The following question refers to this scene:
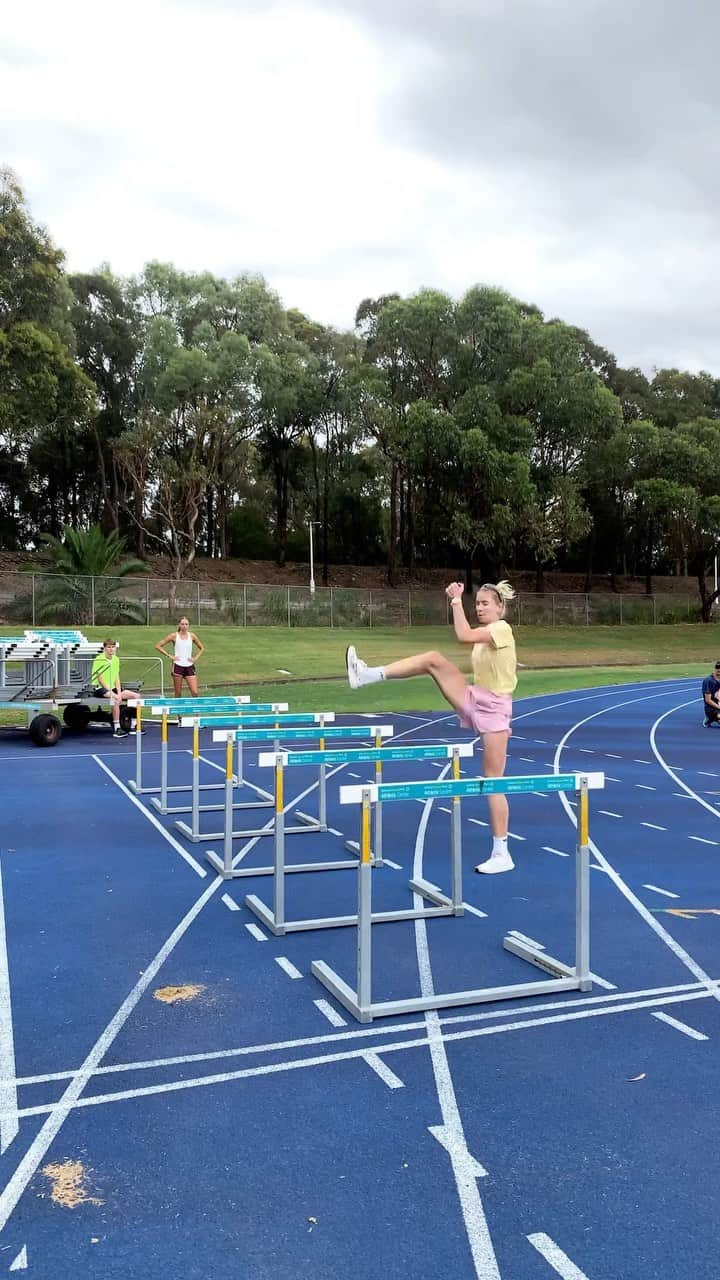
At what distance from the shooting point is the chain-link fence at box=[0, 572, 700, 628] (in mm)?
36438

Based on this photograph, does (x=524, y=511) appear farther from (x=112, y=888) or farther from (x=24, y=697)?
(x=112, y=888)

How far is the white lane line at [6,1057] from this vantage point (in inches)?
154

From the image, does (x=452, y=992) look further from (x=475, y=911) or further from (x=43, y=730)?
(x=43, y=730)

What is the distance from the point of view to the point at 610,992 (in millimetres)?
5480

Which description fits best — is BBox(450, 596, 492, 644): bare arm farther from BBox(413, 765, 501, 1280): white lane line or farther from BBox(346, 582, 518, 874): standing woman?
BBox(413, 765, 501, 1280): white lane line

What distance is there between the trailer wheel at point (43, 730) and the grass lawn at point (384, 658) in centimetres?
397

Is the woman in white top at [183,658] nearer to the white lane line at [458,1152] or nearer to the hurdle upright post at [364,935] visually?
the white lane line at [458,1152]

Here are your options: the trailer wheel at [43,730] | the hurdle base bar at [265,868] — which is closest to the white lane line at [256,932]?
the hurdle base bar at [265,868]

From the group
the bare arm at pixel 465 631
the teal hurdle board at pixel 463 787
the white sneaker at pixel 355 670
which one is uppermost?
the bare arm at pixel 465 631

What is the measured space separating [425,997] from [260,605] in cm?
3855

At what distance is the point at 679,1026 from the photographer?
16.4 feet

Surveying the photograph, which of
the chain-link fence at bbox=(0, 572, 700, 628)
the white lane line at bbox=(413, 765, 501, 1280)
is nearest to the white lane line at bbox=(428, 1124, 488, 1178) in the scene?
the white lane line at bbox=(413, 765, 501, 1280)

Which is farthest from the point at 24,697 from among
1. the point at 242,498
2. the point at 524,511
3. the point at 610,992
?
the point at 242,498

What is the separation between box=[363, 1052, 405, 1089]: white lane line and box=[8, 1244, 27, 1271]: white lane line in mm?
1679
